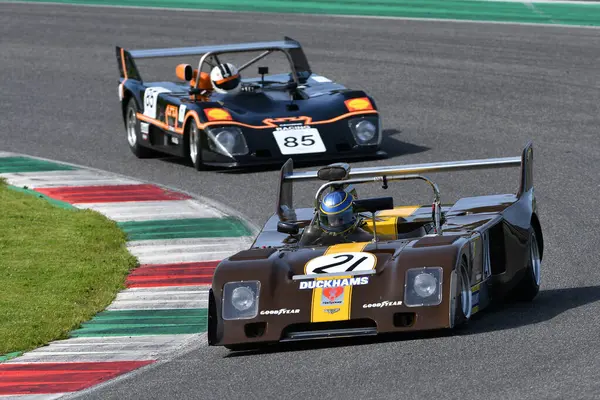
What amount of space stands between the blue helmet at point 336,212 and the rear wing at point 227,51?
7904 millimetres

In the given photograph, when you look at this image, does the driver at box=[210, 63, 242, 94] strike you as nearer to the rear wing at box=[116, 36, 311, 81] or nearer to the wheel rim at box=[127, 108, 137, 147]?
the rear wing at box=[116, 36, 311, 81]

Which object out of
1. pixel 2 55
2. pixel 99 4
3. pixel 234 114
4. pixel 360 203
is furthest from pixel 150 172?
pixel 99 4

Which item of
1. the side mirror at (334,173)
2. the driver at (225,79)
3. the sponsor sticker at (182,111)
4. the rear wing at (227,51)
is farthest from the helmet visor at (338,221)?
the driver at (225,79)

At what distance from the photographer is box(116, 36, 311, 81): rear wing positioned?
17969mm

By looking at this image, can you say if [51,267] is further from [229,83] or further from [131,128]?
[131,128]

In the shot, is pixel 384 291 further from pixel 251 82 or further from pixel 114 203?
pixel 251 82

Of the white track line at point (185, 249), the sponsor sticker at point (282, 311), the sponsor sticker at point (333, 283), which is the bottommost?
the white track line at point (185, 249)

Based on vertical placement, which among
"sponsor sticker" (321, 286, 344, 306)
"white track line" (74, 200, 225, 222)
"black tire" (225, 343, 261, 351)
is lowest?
"white track line" (74, 200, 225, 222)

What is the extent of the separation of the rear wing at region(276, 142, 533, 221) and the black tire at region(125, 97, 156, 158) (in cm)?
805

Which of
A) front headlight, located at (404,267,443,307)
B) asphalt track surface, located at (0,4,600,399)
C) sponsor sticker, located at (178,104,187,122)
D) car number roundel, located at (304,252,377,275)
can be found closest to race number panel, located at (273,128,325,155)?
asphalt track surface, located at (0,4,600,399)

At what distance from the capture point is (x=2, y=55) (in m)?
26.8

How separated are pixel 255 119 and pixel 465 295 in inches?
330

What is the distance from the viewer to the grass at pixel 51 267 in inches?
429

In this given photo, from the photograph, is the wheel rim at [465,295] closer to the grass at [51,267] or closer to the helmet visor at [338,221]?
the helmet visor at [338,221]
